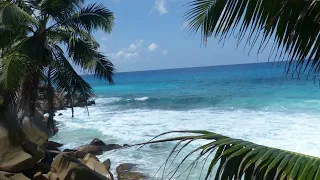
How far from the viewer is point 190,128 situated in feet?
66.1

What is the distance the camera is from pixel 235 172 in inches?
71.1

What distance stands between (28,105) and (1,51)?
1692 mm

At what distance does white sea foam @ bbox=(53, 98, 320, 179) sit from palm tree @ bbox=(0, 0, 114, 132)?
404cm

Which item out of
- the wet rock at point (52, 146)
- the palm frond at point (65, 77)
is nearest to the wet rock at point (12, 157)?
the palm frond at point (65, 77)

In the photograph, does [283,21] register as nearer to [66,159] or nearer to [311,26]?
[311,26]

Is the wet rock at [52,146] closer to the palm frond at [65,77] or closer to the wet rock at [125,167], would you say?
the wet rock at [125,167]

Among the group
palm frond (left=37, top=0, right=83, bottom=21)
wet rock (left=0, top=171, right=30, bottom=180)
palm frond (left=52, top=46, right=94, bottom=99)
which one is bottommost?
wet rock (left=0, top=171, right=30, bottom=180)

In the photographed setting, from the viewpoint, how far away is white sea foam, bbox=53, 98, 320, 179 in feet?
45.6

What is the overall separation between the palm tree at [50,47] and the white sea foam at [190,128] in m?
4.04

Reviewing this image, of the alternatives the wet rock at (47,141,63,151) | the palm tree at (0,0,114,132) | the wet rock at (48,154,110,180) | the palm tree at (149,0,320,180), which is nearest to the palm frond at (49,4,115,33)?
the palm tree at (0,0,114,132)

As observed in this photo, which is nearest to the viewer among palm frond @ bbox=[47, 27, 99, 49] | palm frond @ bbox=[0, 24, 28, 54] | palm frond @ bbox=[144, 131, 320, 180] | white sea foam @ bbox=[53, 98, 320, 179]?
palm frond @ bbox=[144, 131, 320, 180]

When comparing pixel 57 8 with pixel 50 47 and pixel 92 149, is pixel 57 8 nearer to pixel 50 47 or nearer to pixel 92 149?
pixel 50 47

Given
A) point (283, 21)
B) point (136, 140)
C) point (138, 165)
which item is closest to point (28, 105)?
point (138, 165)

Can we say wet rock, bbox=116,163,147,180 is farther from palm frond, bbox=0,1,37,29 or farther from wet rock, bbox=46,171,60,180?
palm frond, bbox=0,1,37,29
